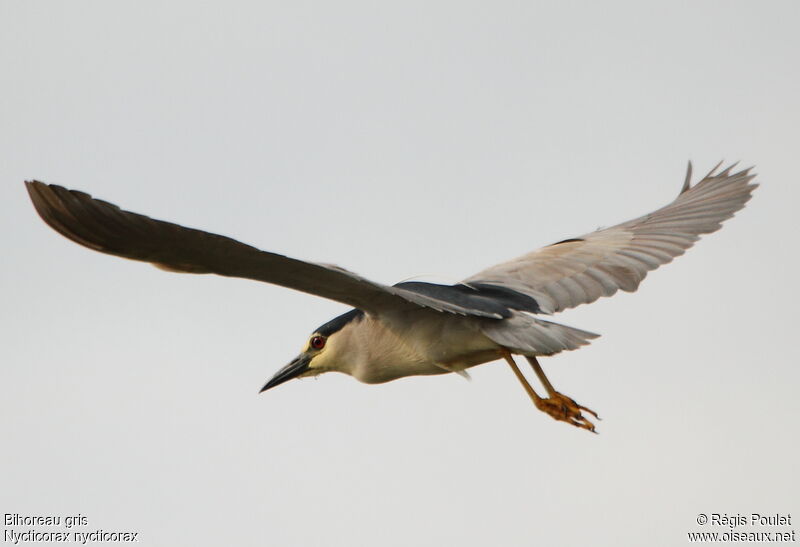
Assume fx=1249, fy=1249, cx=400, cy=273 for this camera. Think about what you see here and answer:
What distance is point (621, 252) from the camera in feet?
31.7

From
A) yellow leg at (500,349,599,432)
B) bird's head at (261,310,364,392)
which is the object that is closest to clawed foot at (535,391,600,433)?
yellow leg at (500,349,599,432)

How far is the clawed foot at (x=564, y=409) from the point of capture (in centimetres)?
826

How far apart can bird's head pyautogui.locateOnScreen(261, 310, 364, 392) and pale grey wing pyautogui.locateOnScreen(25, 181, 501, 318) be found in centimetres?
100

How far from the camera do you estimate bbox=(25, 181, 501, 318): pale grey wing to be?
6.66 metres

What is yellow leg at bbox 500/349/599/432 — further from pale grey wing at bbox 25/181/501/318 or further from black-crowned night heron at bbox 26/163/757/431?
pale grey wing at bbox 25/181/501/318

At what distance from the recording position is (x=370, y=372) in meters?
8.62

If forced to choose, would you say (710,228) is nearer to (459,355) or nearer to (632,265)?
(632,265)

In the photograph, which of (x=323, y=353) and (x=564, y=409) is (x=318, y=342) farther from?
(x=564, y=409)

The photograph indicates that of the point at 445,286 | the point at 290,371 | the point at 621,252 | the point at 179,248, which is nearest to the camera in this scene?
the point at 179,248

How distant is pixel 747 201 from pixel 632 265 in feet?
4.70

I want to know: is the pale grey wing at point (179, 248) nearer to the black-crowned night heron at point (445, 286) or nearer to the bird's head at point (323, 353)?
the black-crowned night heron at point (445, 286)

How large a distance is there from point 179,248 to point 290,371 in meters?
2.43

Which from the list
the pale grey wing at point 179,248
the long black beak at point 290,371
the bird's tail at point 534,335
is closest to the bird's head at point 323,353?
the long black beak at point 290,371

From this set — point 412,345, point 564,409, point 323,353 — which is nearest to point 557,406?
point 564,409
